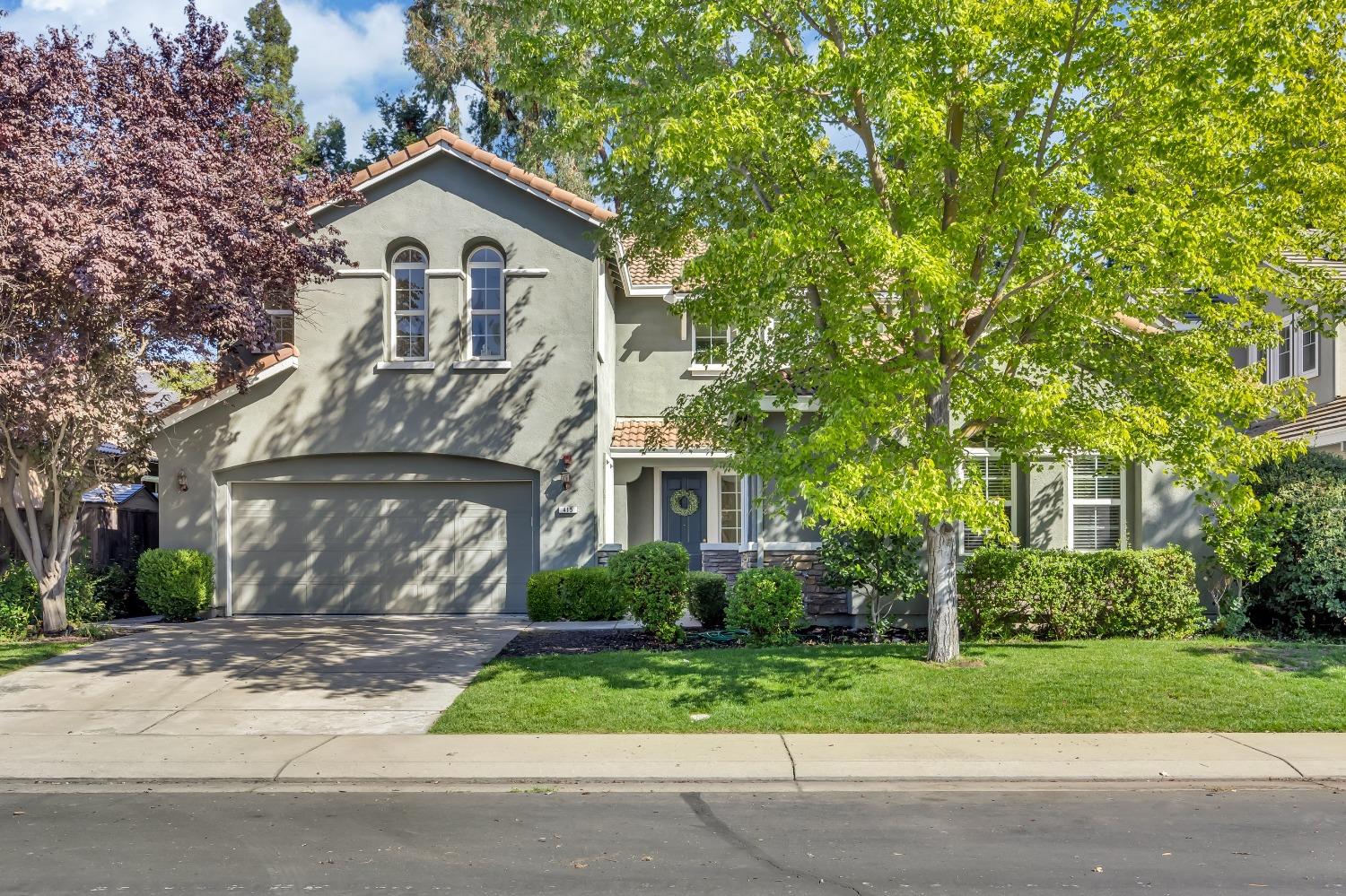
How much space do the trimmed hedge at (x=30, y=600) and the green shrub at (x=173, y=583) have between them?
670 mm

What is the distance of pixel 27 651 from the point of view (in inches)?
500

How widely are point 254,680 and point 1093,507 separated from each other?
12.1m

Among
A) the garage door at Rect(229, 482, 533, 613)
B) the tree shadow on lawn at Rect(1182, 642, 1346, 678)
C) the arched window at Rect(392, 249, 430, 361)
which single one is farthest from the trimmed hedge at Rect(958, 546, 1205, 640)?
the arched window at Rect(392, 249, 430, 361)

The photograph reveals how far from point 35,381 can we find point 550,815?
31.9 feet

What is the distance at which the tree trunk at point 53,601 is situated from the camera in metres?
14.1

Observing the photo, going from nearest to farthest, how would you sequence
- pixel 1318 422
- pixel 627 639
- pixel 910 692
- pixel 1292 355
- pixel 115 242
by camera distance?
1. pixel 910 692
2. pixel 115 242
3. pixel 627 639
4. pixel 1318 422
5. pixel 1292 355

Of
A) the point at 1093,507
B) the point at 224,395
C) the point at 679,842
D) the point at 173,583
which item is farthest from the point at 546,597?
the point at 679,842

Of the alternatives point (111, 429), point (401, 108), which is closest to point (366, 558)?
point (111, 429)

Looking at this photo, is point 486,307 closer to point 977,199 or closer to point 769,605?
point 769,605

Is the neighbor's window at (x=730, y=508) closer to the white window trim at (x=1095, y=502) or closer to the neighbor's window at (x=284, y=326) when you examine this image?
the white window trim at (x=1095, y=502)

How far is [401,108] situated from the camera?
33438mm

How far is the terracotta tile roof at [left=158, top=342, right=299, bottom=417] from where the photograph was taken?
52.1 ft

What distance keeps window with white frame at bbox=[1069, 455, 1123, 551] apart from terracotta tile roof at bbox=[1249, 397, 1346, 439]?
246 cm

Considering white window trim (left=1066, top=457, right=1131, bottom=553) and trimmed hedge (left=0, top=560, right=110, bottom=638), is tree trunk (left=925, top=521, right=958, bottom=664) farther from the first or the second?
trimmed hedge (left=0, top=560, right=110, bottom=638)
